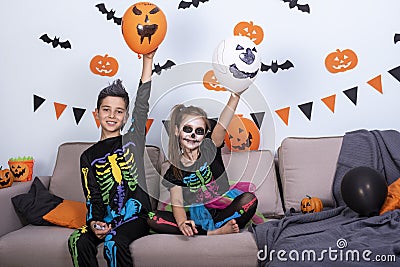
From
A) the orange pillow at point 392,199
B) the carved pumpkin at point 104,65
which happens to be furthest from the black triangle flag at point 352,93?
the carved pumpkin at point 104,65

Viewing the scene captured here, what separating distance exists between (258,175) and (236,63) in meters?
0.71

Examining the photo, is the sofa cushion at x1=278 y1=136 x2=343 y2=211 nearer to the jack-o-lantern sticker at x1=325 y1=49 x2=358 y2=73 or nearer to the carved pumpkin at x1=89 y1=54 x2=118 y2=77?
the jack-o-lantern sticker at x1=325 y1=49 x2=358 y2=73

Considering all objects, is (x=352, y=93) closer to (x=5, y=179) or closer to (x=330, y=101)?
(x=330, y=101)

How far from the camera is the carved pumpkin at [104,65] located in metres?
3.14

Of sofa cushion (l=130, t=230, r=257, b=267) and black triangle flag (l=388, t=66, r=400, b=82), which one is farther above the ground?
black triangle flag (l=388, t=66, r=400, b=82)

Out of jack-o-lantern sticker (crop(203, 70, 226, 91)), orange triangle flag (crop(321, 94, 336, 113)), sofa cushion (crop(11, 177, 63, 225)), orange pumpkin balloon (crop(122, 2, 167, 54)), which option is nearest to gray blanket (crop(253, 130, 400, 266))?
orange triangle flag (crop(321, 94, 336, 113))

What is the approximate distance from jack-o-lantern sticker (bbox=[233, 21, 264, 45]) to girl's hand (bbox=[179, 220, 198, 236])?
1261 millimetres

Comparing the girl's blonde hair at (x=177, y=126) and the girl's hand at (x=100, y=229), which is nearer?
the girl's hand at (x=100, y=229)

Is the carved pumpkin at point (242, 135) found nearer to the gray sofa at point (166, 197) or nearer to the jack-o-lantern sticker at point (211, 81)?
the gray sofa at point (166, 197)

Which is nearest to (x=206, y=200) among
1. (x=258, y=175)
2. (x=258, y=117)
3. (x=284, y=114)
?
(x=258, y=175)

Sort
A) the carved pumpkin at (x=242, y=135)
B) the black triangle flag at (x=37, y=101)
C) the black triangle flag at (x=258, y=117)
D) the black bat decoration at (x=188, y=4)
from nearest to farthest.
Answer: the carved pumpkin at (x=242, y=135) → the black triangle flag at (x=258, y=117) → the black bat decoration at (x=188, y=4) → the black triangle flag at (x=37, y=101)

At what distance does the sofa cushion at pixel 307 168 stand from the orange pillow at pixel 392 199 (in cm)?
29

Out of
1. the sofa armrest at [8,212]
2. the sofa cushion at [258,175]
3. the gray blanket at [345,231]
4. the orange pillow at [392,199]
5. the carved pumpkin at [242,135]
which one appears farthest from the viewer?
the carved pumpkin at [242,135]

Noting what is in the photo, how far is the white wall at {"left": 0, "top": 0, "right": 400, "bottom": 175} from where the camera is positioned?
9.94 ft
